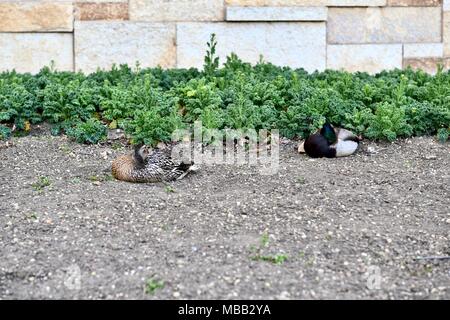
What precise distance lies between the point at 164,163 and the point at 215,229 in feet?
3.84

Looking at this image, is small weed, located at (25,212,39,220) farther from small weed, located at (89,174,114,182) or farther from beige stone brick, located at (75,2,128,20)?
beige stone brick, located at (75,2,128,20)

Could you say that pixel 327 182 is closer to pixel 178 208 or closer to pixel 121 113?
pixel 178 208

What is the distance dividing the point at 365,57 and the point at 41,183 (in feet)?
14.2

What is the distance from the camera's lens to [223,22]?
882cm

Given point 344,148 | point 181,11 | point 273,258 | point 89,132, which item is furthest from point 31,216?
point 181,11

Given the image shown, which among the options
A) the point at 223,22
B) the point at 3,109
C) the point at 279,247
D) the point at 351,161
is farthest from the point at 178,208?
the point at 223,22

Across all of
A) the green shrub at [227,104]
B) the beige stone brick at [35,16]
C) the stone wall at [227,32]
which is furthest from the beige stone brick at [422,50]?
the beige stone brick at [35,16]

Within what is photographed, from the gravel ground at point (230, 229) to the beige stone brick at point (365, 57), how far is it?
251 centimetres

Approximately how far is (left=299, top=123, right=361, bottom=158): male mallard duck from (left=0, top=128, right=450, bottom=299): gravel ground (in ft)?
0.23

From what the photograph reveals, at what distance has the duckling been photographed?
5.96 metres

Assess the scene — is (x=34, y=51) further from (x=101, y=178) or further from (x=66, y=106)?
(x=101, y=178)

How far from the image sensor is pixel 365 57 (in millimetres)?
9031

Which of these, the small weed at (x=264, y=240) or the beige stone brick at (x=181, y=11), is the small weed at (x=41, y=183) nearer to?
the small weed at (x=264, y=240)

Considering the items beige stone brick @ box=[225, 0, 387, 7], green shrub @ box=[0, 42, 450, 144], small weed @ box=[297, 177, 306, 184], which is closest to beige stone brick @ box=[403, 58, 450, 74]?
beige stone brick @ box=[225, 0, 387, 7]
